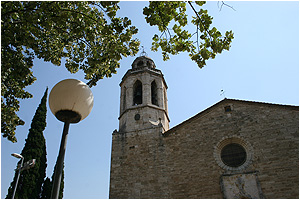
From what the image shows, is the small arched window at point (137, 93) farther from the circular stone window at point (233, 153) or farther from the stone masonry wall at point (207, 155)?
the circular stone window at point (233, 153)

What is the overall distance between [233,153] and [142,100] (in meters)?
5.93

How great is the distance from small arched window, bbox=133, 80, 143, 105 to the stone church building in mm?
1636

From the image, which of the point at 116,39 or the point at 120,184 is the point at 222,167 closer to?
the point at 120,184

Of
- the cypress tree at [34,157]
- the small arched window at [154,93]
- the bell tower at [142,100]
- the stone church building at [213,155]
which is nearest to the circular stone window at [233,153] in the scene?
the stone church building at [213,155]

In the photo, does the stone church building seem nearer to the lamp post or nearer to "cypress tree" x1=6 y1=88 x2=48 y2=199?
"cypress tree" x1=6 y1=88 x2=48 y2=199

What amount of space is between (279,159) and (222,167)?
2.35 meters

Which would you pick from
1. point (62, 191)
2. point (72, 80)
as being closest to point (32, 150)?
point (62, 191)

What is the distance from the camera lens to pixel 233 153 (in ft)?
36.4

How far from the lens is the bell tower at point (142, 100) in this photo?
43.9 ft

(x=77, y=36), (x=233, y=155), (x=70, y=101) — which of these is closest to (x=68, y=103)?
(x=70, y=101)

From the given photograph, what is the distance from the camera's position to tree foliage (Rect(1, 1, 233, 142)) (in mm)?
5344

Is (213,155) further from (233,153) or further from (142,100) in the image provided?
(142,100)

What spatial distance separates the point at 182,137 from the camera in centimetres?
1201

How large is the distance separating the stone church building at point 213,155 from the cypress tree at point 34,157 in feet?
19.5
